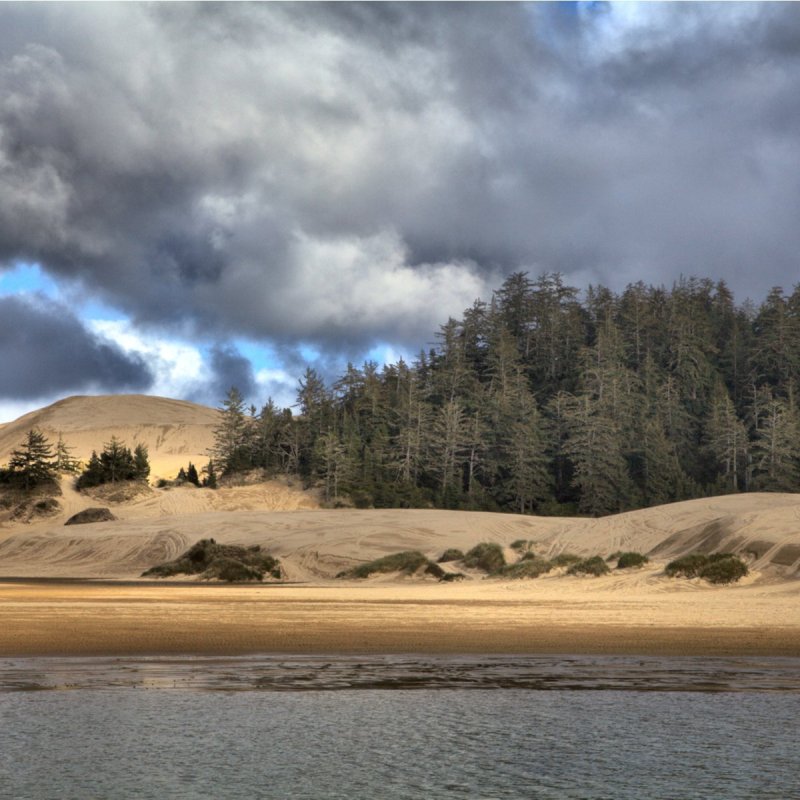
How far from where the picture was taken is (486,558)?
3631 centimetres

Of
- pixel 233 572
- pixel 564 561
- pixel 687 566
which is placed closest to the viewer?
pixel 687 566

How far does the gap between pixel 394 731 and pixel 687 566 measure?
19.5 meters

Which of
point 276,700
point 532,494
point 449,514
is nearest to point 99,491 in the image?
point 449,514

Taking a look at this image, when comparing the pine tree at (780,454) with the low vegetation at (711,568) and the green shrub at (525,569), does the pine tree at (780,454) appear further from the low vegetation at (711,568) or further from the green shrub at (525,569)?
the low vegetation at (711,568)

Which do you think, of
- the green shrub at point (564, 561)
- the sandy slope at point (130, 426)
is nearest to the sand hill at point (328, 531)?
the green shrub at point (564, 561)

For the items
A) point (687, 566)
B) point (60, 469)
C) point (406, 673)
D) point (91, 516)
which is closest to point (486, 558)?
point (687, 566)

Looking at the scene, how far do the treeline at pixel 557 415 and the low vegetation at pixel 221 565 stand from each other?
23.0 m

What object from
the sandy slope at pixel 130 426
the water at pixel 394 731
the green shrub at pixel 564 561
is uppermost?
the sandy slope at pixel 130 426

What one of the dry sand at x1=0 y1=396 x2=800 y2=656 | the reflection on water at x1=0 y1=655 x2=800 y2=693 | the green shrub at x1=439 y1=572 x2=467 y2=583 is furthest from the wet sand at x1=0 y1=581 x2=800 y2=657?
the green shrub at x1=439 y1=572 x2=467 y2=583

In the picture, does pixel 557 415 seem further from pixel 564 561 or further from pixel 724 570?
pixel 724 570

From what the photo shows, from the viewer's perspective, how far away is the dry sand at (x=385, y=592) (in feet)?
52.8

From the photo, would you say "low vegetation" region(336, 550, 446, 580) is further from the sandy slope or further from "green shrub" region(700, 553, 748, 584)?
the sandy slope

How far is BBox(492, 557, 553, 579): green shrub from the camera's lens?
32.2 metres

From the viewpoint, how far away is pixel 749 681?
11.9 metres
